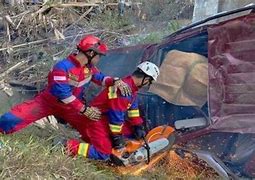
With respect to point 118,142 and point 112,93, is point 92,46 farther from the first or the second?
point 118,142

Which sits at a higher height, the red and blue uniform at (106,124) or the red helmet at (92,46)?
the red helmet at (92,46)

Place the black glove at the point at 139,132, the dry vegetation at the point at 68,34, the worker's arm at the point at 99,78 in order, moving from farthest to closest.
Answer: the worker's arm at the point at 99,78, the black glove at the point at 139,132, the dry vegetation at the point at 68,34

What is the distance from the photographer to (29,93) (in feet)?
24.0

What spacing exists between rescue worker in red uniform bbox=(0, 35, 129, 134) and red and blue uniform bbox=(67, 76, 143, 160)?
92 mm

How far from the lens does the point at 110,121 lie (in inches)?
211

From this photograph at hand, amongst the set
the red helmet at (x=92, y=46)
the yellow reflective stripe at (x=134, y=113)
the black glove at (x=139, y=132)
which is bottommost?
the black glove at (x=139, y=132)

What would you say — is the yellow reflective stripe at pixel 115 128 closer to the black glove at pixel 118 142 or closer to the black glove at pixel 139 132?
the black glove at pixel 118 142

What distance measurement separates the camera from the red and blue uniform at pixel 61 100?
5.36m

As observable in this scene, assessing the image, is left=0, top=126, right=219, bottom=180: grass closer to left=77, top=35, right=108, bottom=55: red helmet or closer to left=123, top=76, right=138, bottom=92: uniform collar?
left=123, top=76, right=138, bottom=92: uniform collar

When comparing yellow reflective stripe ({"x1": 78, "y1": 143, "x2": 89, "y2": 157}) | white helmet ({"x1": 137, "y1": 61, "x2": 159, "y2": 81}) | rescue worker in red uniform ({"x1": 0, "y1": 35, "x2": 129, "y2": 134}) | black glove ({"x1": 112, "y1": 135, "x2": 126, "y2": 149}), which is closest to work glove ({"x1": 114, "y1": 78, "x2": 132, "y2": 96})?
rescue worker in red uniform ({"x1": 0, "y1": 35, "x2": 129, "y2": 134})

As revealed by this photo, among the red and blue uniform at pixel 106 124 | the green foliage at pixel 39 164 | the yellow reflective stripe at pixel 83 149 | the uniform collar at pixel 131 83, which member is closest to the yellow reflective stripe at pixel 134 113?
the red and blue uniform at pixel 106 124

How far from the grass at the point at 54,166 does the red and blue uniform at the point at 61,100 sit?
17 centimetres

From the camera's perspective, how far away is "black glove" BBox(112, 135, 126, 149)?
5359 millimetres

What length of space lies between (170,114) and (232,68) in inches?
33.9
